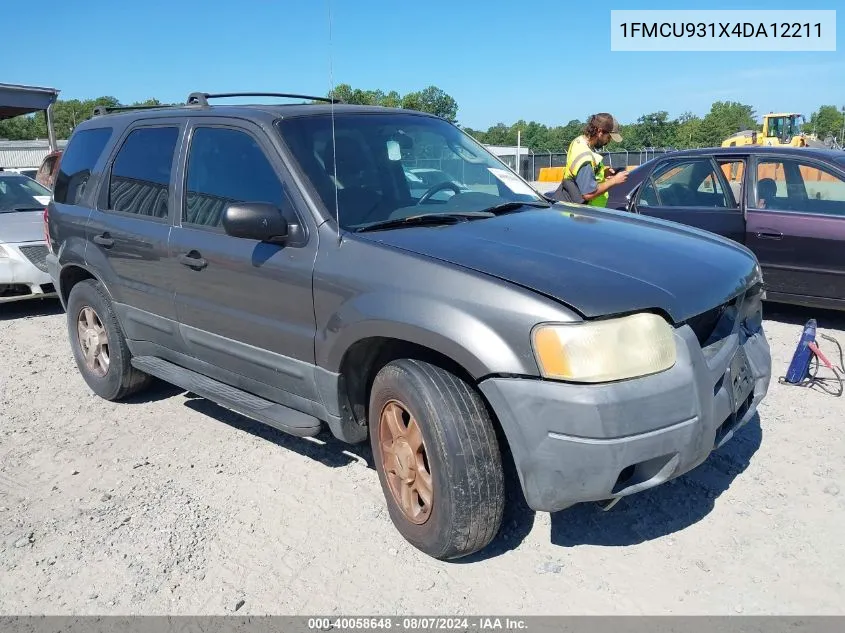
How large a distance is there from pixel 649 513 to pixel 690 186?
4.52m

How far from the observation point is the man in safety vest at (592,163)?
242 inches

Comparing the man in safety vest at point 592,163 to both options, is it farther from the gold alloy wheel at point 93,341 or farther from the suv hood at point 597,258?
the gold alloy wheel at point 93,341

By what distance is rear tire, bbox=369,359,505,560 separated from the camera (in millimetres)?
2713

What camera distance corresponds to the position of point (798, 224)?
6094mm

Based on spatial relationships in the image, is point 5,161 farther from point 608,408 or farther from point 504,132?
point 504,132

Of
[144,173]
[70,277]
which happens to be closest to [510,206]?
[144,173]

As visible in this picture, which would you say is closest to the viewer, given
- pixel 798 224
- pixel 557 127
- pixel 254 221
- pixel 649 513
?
pixel 254 221

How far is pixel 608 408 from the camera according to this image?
243 cm

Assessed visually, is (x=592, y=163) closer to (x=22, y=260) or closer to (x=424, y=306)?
(x=424, y=306)

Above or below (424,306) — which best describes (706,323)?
below

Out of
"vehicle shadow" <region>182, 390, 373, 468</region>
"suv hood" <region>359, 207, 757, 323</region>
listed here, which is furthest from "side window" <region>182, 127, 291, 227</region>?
"vehicle shadow" <region>182, 390, 373, 468</region>

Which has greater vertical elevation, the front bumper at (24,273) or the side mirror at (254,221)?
the side mirror at (254,221)

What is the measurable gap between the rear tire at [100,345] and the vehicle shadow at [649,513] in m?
3.08

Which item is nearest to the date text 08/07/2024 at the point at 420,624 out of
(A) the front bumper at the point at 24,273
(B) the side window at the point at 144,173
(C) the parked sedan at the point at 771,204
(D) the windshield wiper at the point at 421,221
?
(D) the windshield wiper at the point at 421,221
